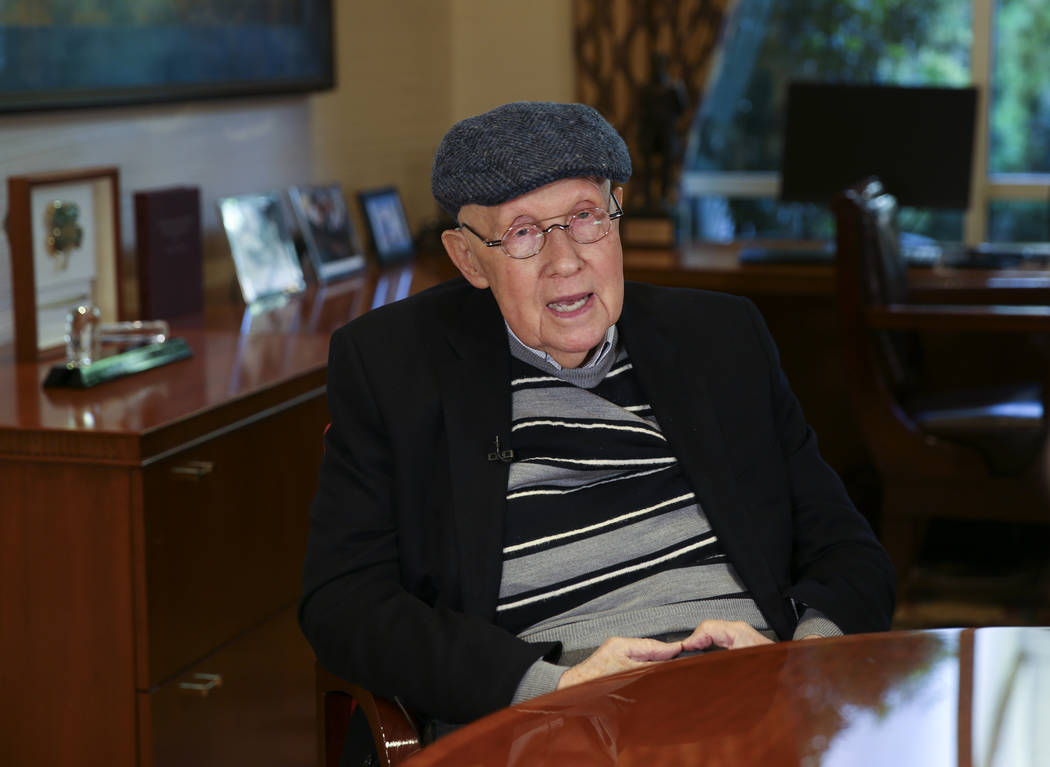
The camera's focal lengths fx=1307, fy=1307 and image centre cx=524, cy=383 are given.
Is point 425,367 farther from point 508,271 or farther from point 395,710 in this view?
point 395,710

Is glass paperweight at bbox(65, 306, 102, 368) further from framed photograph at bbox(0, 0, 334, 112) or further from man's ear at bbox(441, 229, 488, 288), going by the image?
man's ear at bbox(441, 229, 488, 288)

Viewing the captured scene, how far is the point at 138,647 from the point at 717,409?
0.98 m

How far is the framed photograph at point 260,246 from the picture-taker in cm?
325

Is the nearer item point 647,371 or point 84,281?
point 647,371

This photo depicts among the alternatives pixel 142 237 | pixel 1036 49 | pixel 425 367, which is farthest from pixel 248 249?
Result: pixel 1036 49

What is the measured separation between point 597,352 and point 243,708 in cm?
104

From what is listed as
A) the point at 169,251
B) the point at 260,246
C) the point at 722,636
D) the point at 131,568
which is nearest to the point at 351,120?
the point at 260,246

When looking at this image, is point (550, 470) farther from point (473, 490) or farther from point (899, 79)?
point (899, 79)

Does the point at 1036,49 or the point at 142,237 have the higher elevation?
the point at 1036,49

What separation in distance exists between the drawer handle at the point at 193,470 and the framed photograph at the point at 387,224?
185 cm

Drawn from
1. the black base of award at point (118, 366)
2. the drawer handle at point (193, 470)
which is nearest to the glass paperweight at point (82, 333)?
the black base of award at point (118, 366)

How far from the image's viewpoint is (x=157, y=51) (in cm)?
301

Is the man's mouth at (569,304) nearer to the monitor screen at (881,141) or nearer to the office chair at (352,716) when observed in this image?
the office chair at (352,716)

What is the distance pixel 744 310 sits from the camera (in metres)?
1.81
